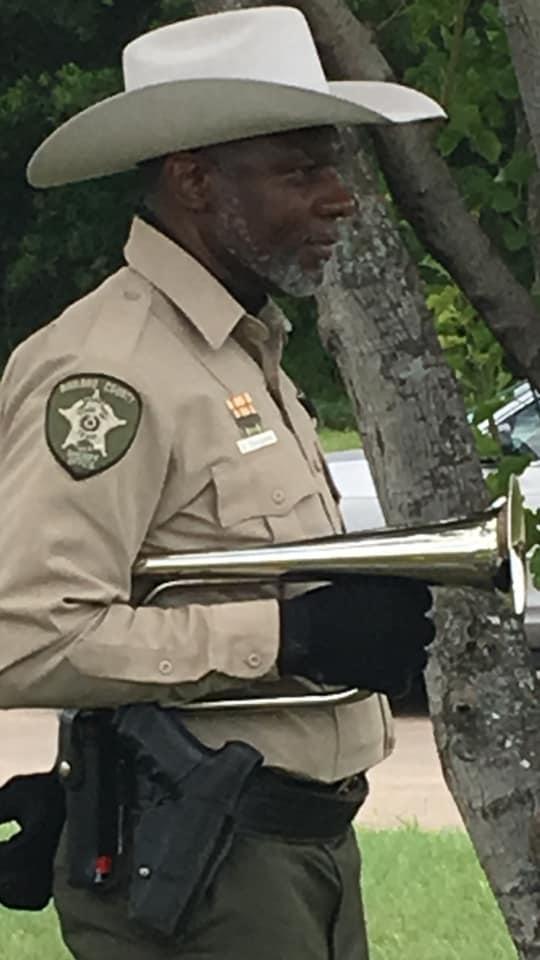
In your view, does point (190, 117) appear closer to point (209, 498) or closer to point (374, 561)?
point (209, 498)

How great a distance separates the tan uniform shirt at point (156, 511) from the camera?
2.58 meters

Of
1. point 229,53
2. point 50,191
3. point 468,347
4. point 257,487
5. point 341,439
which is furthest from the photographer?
point 50,191

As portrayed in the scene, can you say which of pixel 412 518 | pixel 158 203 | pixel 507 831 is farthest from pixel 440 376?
pixel 158 203

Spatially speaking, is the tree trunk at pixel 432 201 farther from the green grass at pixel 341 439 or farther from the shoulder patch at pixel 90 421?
the green grass at pixel 341 439

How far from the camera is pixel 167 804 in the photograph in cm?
261

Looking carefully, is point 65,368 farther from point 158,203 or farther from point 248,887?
point 248,887

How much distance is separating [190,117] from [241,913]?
0.94 metres

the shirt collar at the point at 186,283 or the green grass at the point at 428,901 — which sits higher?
the shirt collar at the point at 186,283

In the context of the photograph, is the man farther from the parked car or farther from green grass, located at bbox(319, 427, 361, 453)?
green grass, located at bbox(319, 427, 361, 453)

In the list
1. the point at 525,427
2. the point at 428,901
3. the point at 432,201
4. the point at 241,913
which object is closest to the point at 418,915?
the point at 428,901

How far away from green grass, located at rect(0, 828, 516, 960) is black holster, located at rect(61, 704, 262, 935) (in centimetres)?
289

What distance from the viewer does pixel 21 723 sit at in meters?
9.98

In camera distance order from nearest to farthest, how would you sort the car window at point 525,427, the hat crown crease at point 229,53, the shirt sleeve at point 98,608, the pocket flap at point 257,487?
the shirt sleeve at point 98,608, the pocket flap at point 257,487, the hat crown crease at point 229,53, the car window at point 525,427

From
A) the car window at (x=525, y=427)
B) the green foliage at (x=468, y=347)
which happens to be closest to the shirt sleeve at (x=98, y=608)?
the green foliage at (x=468, y=347)
